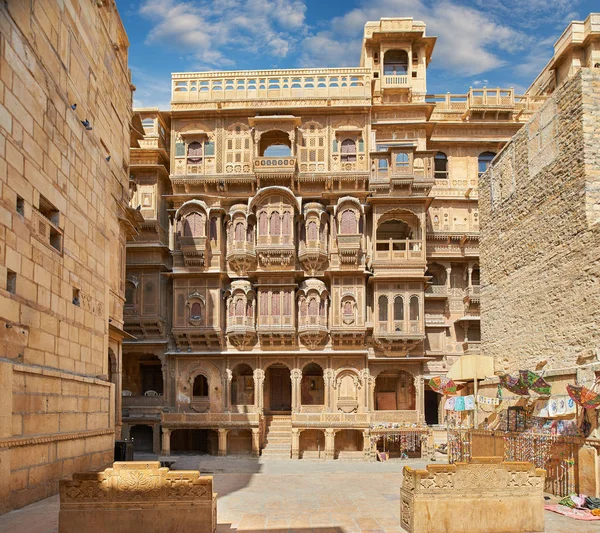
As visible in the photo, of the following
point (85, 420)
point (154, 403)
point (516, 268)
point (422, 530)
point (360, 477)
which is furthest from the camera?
point (154, 403)

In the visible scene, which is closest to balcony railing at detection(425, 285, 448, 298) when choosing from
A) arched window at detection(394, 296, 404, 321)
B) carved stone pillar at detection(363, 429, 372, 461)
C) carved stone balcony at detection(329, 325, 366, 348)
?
arched window at detection(394, 296, 404, 321)

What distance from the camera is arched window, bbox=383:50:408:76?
37500mm

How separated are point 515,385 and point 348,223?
56.0 feet

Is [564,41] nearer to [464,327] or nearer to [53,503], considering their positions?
[464,327]

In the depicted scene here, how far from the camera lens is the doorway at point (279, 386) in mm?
36656

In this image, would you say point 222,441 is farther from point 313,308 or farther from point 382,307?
point 382,307

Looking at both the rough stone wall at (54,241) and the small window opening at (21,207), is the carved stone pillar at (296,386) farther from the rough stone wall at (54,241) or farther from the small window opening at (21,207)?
the small window opening at (21,207)

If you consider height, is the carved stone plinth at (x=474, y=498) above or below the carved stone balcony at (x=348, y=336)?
below

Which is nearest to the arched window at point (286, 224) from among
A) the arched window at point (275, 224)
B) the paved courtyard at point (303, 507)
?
the arched window at point (275, 224)

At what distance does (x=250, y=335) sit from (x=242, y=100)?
39.7 ft

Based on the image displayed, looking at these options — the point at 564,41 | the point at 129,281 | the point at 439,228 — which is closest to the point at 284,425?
the point at 129,281

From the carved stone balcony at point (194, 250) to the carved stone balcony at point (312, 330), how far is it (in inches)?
230

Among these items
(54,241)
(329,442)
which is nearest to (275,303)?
(329,442)

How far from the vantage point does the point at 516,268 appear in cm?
2103
